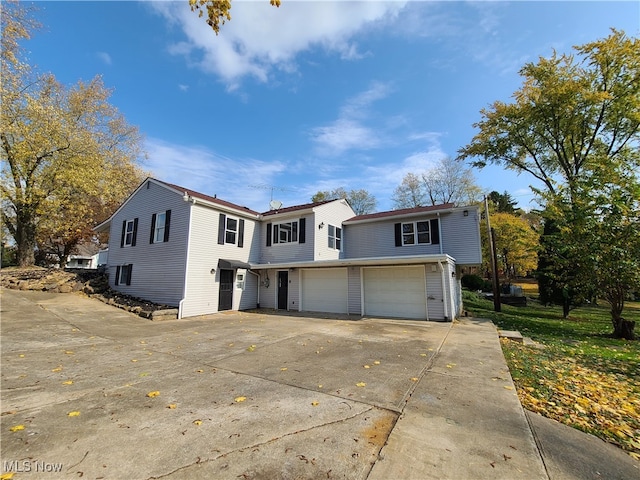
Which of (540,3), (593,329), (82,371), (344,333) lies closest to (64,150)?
(82,371)

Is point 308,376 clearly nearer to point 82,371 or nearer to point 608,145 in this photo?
point 82,371

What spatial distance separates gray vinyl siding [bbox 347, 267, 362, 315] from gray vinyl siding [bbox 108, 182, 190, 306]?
750cm

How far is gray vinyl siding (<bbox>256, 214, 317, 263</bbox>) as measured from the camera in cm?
1458

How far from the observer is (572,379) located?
4.77 metres

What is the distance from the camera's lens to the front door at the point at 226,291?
44.1 ft

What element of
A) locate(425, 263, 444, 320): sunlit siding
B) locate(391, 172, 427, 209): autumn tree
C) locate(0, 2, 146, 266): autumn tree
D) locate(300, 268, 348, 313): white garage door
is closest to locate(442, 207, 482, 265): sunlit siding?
locate(425, 263, 444, 320): sunlit siding

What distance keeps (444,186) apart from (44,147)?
31797 millimetres

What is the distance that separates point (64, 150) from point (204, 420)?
20.9 m

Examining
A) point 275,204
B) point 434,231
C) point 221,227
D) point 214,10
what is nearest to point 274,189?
point 275,204

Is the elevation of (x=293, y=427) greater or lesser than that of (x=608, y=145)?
lesser

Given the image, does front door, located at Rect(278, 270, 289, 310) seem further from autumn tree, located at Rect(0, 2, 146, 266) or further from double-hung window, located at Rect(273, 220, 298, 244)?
autumn tree, located at Rect(0, 2, 146, 266)

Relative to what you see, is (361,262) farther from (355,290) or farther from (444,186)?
(444,186)

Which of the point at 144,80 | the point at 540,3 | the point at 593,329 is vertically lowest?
the point at 593,329

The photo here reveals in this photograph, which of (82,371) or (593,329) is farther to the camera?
(593,329)
